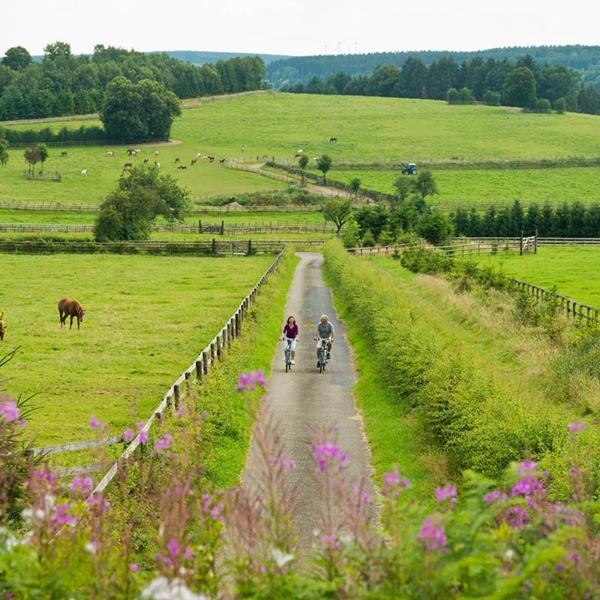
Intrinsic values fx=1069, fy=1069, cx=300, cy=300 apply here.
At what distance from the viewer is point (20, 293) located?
47188 mm

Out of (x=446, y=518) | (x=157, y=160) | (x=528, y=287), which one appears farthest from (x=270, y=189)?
(x=446, y=518)

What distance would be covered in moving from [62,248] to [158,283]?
24.3 m

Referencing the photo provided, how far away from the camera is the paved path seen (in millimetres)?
15164

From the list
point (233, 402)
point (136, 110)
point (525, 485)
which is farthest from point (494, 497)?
point (136, 110)

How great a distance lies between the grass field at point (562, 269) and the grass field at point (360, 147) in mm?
39473

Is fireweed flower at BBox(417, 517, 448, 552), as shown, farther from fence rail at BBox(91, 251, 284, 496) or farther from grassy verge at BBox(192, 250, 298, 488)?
fence rail at BBox(91, 251, 284, 496)

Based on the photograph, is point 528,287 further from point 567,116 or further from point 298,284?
point 567,116

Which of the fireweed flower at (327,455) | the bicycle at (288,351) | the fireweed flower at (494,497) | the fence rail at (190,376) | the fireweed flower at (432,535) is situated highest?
the fireweed flower at (327,455)

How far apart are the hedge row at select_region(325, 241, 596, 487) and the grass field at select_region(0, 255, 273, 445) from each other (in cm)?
507

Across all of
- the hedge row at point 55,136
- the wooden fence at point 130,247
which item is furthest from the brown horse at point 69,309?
the hedge row at point 55,136

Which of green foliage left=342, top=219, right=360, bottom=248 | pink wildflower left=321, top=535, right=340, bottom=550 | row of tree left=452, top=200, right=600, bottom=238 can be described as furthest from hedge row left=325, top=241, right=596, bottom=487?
row of tree left=452, top=200, right=600, bottom=238

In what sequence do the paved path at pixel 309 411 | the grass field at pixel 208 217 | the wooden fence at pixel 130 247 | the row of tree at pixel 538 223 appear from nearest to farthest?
the paved path at pixel 309 411, the wooden fence at pixel 130 247, the row of tree at pixel 538 223, the grass field at pixel 208 217

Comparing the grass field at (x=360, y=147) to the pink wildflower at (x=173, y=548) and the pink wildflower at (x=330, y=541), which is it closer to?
the pink wildflower at (x=330, y=541)

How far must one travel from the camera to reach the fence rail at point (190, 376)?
515 inches
